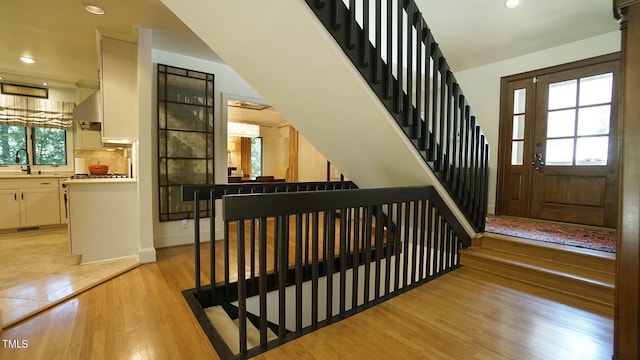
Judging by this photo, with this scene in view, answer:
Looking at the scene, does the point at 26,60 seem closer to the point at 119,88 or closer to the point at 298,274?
the point at 119,88

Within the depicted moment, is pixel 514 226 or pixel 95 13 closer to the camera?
pixel 95 13

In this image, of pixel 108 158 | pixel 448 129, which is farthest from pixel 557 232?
pixel 108 158

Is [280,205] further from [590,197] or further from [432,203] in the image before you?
[590,197]

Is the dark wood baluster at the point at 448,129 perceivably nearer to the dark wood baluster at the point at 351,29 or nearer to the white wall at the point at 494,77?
the dark wood baluster at the point at 351,29

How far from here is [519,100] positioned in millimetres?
4051

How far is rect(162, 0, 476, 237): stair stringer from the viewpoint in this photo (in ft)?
5.34

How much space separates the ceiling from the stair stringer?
3.85 ft

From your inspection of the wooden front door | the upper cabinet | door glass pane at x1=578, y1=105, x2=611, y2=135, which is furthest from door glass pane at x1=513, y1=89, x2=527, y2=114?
the upper cabinet

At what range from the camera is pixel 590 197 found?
3449 mm

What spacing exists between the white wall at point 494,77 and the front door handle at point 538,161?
1.60 feet

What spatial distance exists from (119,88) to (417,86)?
127 inches

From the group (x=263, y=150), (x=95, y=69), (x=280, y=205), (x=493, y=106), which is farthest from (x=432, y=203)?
(x=263, y=150)

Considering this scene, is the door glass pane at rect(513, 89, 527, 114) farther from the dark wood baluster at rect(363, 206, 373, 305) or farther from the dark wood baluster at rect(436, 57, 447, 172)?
the dark wood baluster at rect(363, 206, 373, 305)

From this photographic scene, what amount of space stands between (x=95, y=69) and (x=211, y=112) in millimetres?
2120
